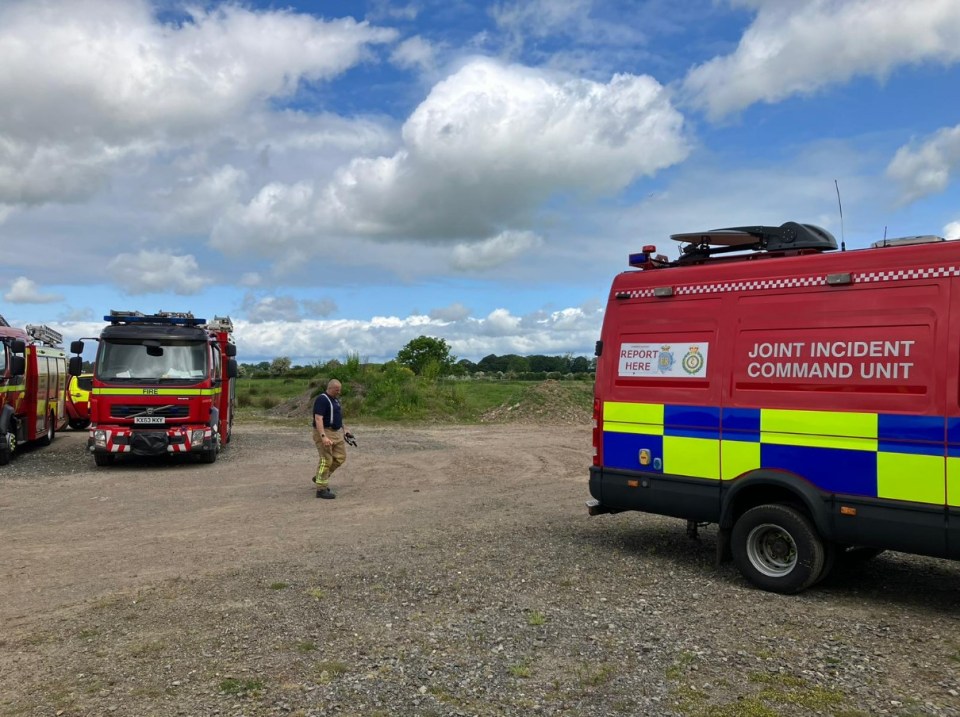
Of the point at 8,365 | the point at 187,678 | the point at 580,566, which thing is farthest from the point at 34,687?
the point at 8,365

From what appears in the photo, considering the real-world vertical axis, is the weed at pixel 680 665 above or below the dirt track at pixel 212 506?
above

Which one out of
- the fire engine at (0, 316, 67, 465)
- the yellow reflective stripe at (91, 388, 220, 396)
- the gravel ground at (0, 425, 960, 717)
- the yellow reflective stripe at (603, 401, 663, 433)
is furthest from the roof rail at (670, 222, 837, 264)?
the fire engine at (0, 316, 67, 465)

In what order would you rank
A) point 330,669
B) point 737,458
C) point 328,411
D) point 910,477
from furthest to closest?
point 328,411
point 737,458
point 910,477
point 330,669

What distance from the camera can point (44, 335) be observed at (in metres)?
20.1

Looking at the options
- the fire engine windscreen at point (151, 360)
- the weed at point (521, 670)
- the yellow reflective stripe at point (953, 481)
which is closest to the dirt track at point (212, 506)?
the fire engine windscreen at point (151, 360)

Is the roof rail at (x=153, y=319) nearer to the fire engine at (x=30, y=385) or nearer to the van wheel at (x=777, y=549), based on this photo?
the fire engine at (x=30, y=385)

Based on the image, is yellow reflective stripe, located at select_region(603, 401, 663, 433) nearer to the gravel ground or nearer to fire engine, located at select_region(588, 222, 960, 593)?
fire engine, located at select_region(588, 222, 960, 593)

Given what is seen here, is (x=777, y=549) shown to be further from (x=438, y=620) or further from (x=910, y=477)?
(x=438, y=620)

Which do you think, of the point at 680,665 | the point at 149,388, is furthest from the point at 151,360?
the point at 680,665

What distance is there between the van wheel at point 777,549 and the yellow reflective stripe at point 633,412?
1245mm

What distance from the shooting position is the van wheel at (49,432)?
63.8 feet

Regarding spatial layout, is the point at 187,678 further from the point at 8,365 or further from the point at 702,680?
the point at 8,365

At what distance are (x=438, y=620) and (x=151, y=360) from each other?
11.2 metres

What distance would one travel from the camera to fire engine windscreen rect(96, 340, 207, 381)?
15.0 meters
